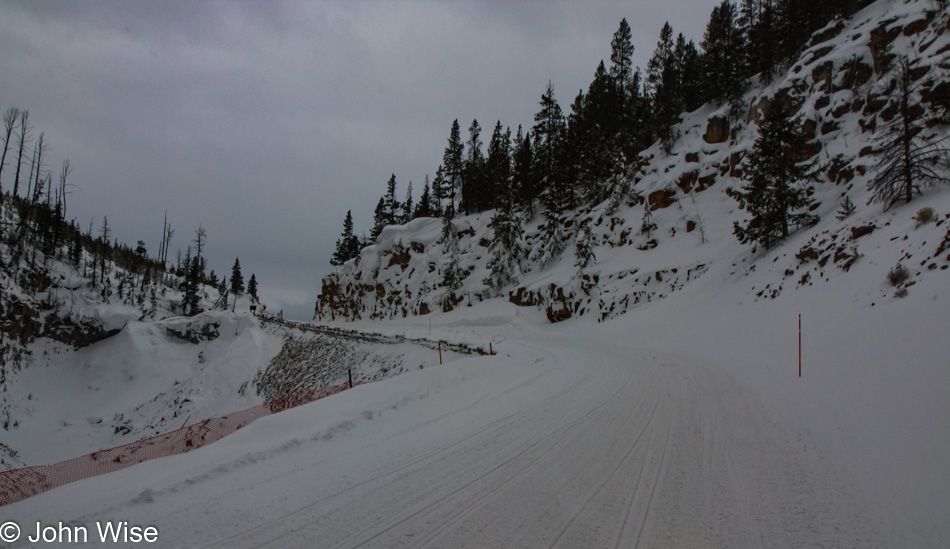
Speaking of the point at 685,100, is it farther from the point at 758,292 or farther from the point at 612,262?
the point at 758,292

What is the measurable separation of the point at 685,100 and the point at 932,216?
4344 centimetres

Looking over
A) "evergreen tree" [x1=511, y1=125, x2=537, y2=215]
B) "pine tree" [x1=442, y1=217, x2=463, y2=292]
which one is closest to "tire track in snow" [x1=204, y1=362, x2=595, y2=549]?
"pine tree" [x1=442, y1=217, x2=463, y2=292]

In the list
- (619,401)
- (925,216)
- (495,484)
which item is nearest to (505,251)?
(925,216)

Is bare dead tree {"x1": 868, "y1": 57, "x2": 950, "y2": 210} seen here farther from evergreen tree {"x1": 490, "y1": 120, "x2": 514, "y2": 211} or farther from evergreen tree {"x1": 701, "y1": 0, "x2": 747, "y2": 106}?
evergreen tree {"x1": 490, "y1": 120, "x2": 514, "y2": 211}

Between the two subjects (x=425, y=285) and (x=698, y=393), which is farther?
(x=425, y=285)

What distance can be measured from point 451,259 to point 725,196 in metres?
25.3

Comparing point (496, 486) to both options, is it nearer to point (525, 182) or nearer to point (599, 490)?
point (599, 490)

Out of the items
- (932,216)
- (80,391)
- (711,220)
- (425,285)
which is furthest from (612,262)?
(80,391)

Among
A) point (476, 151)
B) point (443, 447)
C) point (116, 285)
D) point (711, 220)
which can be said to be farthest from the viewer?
point (476, 151)

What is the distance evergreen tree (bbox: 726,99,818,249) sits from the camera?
2091 cm

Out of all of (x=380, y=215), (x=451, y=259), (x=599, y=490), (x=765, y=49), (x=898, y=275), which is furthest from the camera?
(x=380, y=215)

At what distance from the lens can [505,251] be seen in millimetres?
38594

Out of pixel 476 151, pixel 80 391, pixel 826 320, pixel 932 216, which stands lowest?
pixel 80 391

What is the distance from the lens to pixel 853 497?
3.90m
